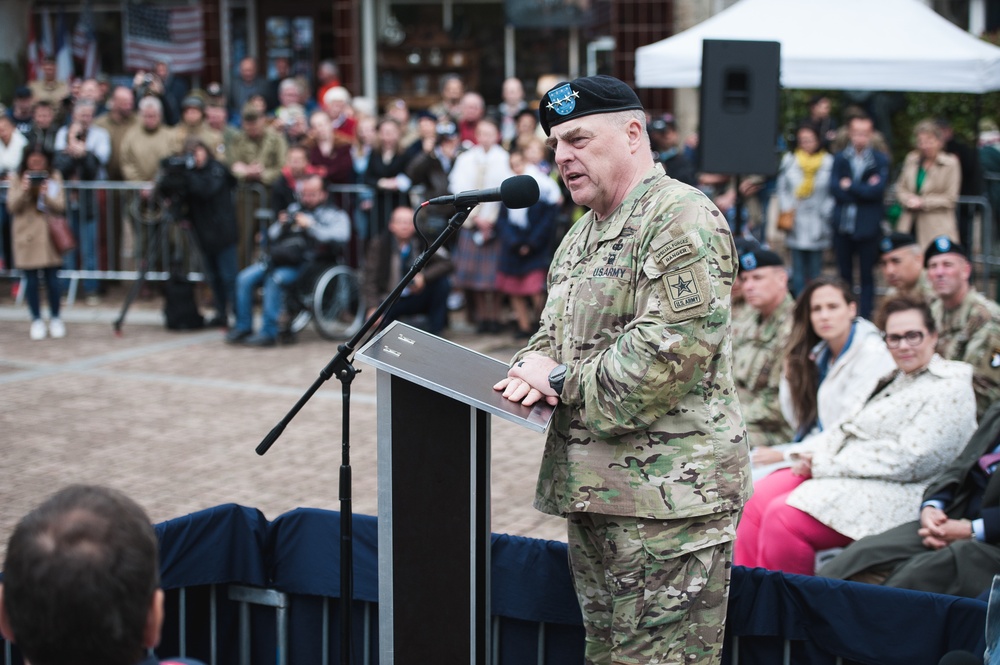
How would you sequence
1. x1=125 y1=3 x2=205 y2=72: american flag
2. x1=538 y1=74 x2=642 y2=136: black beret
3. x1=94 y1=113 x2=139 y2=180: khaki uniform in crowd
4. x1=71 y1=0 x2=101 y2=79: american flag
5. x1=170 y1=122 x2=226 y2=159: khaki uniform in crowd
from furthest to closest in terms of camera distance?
1. x1=71 y1=0 x2=101 y2=79: american flag
2. x1=125 y1=3 x2=205 y2=72: american flag
3. x1=94 y1=113 x2=139 y2=180: khaki uniform in crowd
4. x1=170 y1=122 x2=226 y2=159: khaki uniform in crowd
5. x1=538 y1=74 x2=642 y2=136: black beret

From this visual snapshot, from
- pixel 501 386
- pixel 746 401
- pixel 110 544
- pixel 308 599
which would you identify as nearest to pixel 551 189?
pixel 746 401

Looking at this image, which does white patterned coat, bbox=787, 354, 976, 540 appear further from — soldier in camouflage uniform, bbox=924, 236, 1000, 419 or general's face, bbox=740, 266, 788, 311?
general's face, bbox=740, 266, 788, 311

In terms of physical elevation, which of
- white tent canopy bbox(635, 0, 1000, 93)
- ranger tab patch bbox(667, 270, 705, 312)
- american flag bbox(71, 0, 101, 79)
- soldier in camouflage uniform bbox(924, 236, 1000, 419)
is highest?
american flag bbox(71, 0, 101, 79)

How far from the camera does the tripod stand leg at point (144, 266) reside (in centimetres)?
1173

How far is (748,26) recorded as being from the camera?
10.7 meters

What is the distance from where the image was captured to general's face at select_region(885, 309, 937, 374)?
487 cm

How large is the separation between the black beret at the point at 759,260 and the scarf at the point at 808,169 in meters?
5.40

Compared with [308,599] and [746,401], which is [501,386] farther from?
[746,401]

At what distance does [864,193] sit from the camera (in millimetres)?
11000

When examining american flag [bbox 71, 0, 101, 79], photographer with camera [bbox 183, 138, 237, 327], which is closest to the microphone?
photographer with camera [bbox 183, 138, 237, 327]

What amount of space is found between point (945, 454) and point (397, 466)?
264cm

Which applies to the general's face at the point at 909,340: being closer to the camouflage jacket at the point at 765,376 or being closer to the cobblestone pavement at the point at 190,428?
the camouflage jacket at the point at 765,376

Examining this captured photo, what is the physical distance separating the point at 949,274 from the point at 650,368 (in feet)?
13.2

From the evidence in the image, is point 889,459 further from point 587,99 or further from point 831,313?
point 587,99
